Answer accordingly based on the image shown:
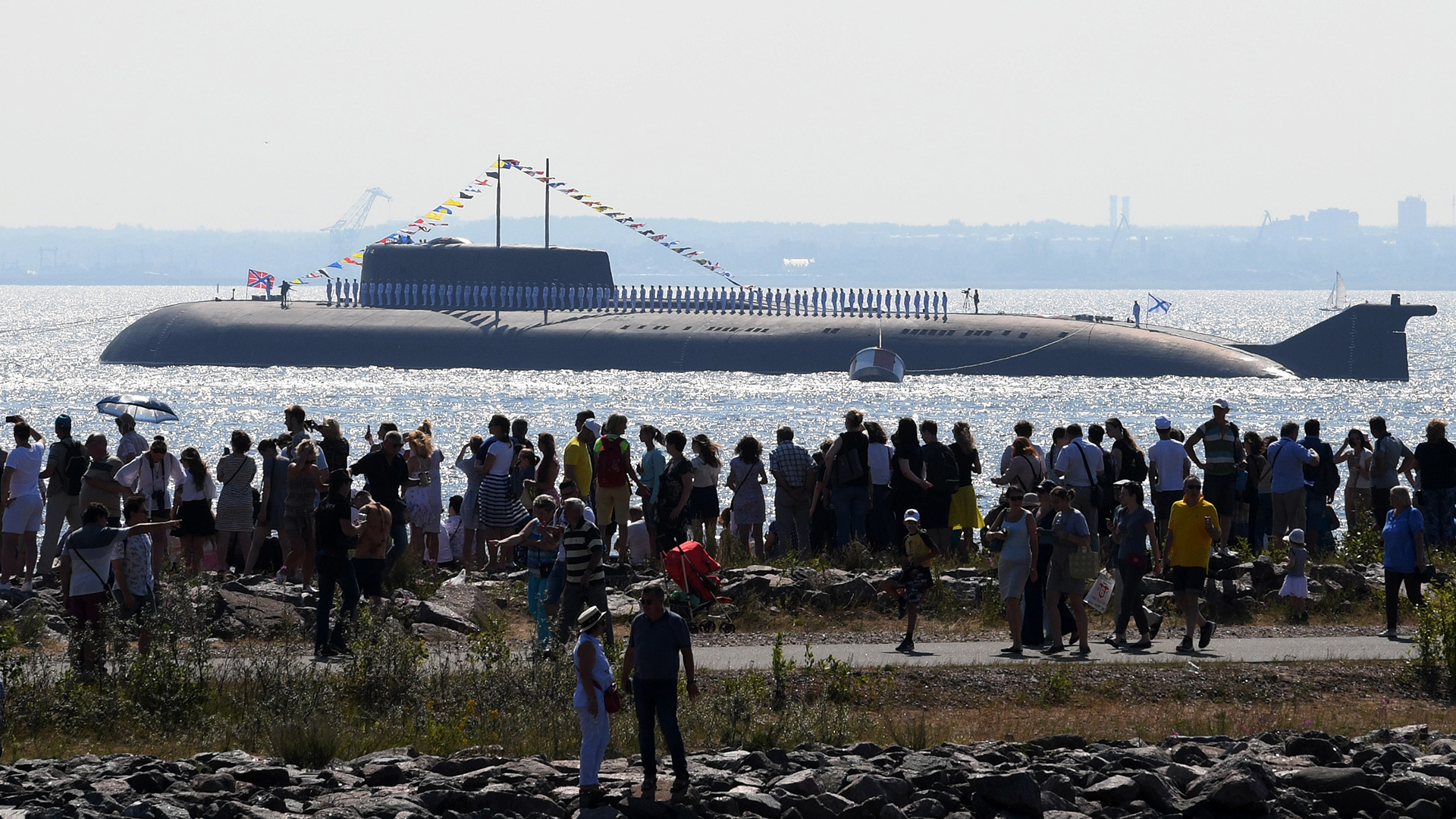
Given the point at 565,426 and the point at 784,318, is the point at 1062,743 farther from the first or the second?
the point at 784,318

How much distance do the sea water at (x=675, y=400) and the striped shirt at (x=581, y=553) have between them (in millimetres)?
26640

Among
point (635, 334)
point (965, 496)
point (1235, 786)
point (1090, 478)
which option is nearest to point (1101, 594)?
point (1090, 478)

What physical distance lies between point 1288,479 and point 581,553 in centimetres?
878

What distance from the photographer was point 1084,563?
12.5 meters

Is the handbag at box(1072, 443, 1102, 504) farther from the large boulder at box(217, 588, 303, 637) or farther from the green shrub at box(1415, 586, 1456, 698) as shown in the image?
the large boulder at box(217, 588, 303, 637)

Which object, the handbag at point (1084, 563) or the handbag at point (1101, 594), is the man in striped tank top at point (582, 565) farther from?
the handbag at point (1101, 594)

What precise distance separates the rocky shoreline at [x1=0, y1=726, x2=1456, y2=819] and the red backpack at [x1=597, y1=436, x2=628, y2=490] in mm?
5163

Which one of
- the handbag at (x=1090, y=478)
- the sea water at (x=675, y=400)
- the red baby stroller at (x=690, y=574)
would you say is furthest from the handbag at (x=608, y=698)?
the sea water at (x=675, y=400)

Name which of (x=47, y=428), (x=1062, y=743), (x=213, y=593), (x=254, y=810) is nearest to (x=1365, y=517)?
(x=1062, y=743)

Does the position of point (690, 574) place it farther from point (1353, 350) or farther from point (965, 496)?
point (1353, 350)

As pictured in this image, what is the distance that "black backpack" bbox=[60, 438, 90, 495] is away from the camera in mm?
15234

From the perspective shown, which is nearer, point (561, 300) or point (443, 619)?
point (443, 619)

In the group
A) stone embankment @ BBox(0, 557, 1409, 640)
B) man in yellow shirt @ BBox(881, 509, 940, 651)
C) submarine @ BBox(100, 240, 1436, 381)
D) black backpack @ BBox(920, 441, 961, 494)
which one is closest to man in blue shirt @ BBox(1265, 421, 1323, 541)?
stone embankment @ BBox(0, 557, 1409, 640)

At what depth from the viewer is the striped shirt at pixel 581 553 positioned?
36.8 ft
